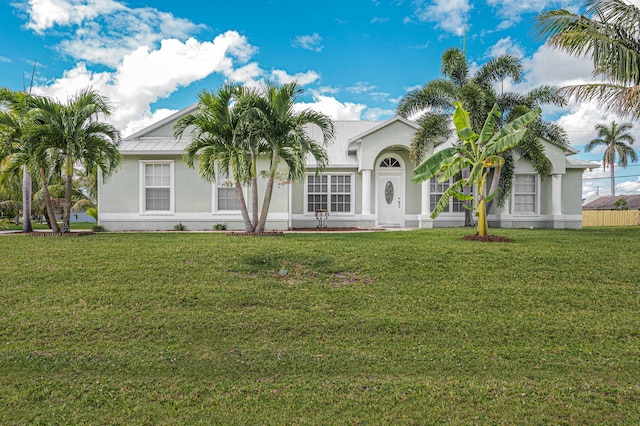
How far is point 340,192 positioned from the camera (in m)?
18.1

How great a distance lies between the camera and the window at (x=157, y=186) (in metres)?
16.6

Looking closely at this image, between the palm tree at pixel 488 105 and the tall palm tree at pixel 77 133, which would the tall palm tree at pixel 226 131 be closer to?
the tall palm tree at pixel 77 133

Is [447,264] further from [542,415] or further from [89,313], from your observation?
[89,313]

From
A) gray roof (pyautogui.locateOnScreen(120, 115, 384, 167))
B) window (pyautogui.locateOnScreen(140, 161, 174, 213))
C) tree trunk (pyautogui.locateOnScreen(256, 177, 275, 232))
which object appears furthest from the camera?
window (pyautogui.locateOnScreen(140, 161, 174, 213))

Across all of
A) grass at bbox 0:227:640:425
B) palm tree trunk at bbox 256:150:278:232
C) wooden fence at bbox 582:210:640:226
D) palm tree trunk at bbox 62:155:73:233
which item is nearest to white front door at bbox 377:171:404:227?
palm tree trunk at bbox 256:150:278:232

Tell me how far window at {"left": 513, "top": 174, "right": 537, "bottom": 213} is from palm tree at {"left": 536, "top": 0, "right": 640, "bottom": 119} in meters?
6.26

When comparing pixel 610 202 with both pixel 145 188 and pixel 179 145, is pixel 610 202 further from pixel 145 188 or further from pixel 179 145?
pixel 145 188

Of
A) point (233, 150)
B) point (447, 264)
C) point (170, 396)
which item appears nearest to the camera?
point (170, 396)

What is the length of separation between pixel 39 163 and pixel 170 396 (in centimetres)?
1122

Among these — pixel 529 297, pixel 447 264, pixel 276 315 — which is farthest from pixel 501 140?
pixel 276 315

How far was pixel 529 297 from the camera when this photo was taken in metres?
7.23

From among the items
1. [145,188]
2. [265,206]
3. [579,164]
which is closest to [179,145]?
[145,188]

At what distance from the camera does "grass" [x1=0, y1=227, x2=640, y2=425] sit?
4.15 metres

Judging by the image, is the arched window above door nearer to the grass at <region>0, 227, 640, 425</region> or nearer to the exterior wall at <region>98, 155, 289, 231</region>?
the exterior wall at <region>98, 155, 289, 231</region>
